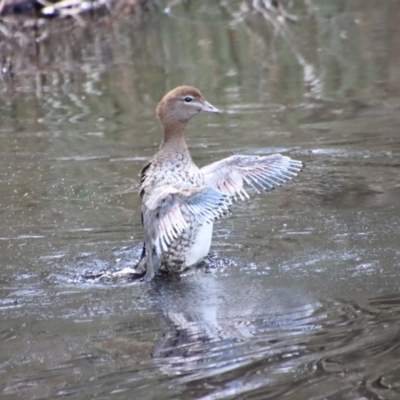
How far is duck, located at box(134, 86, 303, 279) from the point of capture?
6.57 meters

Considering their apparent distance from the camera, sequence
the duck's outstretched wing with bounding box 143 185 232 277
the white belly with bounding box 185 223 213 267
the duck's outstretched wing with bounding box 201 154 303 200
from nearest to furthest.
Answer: the duck's outstretched wing with bounding box 143 185 232 277 → the white belly with bounding box 185 223 213 267 → the duck's outstretched wing with bounding box 201 154 303 200

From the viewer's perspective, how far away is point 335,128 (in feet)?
33.4

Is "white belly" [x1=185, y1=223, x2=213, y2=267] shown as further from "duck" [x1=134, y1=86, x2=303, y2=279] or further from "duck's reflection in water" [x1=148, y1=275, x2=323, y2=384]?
"duck's reflection in water" [x1=148, y1=275, x2=323, y2=384]

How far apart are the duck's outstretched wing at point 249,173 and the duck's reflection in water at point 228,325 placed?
1.01 metres

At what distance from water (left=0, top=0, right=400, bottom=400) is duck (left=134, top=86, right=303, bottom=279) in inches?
8.6

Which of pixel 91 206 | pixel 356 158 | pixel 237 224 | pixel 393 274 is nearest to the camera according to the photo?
pixel 393 274

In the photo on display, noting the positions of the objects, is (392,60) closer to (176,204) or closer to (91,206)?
(91,206)

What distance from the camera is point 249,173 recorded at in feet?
24.6

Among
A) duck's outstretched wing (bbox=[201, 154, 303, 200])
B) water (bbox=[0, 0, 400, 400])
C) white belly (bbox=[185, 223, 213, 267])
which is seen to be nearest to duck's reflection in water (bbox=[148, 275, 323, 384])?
water (bbox=[0, 0, 400, 400])

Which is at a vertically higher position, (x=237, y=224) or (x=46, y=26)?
(x=46, y=26)

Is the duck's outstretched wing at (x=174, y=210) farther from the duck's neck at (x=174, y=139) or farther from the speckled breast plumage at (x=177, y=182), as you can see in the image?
the duck's neck at (x=174, y=139)

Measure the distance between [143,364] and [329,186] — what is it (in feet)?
12.6

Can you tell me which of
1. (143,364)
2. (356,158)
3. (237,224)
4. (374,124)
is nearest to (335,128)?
(374,124)

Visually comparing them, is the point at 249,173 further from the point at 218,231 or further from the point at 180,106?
the point at 180,106
